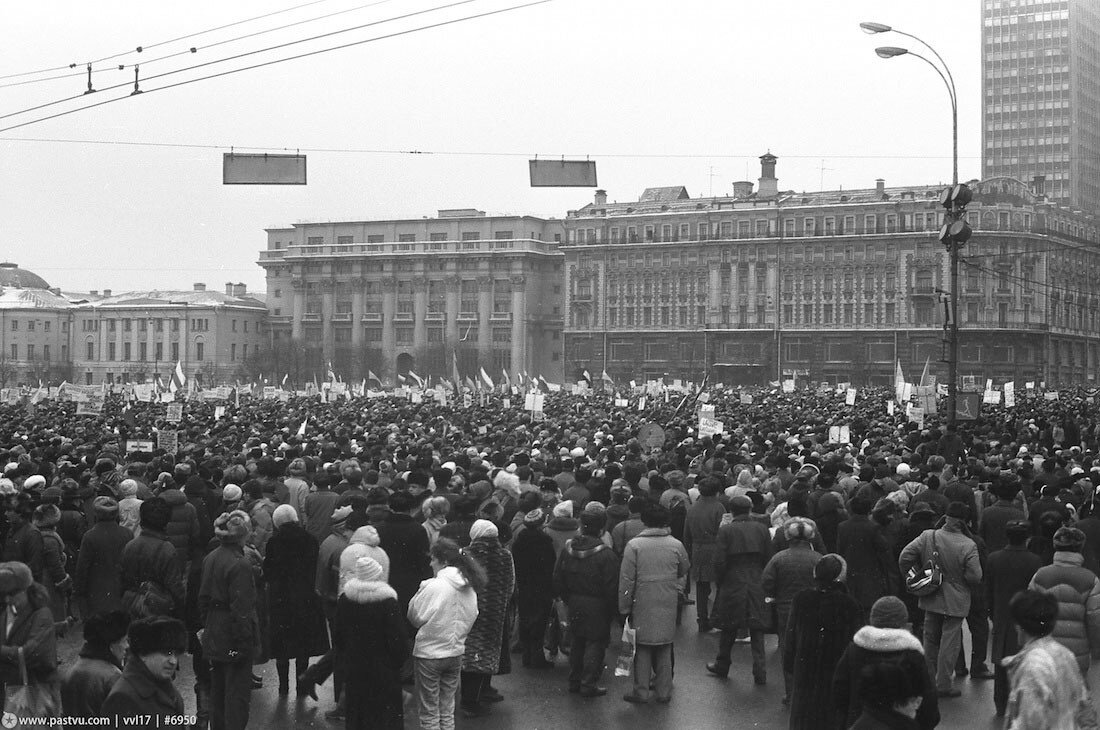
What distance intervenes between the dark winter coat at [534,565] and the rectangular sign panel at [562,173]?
1002 centimetres

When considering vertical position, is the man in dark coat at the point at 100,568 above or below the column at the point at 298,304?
below

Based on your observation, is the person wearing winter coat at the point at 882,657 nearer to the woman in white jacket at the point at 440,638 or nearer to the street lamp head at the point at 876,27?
the woman in white jacket at the point at 440,638

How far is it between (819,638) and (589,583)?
96.0 inches

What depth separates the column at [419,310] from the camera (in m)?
110

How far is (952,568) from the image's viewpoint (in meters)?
9.76

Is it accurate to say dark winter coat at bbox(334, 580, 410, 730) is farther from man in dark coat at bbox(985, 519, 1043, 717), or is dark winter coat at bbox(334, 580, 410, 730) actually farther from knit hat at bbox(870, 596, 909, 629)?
man in dark coat at bbox(985, 519, 1043, 717)

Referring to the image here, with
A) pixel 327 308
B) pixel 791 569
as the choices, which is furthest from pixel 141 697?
pixel 327 308

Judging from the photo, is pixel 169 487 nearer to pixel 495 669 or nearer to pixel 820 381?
pixel 495 669

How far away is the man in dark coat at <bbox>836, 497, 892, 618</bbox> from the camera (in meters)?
10.1

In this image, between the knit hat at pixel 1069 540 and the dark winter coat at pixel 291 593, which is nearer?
the knit hat at pixel 1069 540

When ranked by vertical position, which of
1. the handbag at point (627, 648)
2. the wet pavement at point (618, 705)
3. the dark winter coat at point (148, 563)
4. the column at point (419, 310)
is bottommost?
the wet pavement at point (618, 705)

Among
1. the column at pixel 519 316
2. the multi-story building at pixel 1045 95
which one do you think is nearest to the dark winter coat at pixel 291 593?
the column at pixel 519 316

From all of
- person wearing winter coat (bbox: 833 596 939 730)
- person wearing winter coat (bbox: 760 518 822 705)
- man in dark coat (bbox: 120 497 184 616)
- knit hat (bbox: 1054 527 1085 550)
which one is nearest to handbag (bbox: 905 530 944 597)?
person wearing winter coat (bbox: 760 518 822 705)

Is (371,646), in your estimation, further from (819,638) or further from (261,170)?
(261,170)
